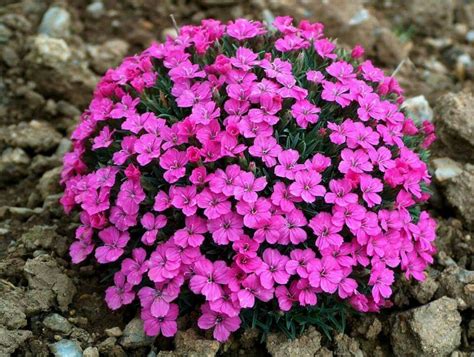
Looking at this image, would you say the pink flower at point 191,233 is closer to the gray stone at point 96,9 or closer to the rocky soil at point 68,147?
the rocky soil at point 68,147

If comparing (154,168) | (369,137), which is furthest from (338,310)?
(154,168)

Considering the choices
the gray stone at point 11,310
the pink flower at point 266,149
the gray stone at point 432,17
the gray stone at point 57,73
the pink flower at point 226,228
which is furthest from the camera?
the gray stone at point 432,17

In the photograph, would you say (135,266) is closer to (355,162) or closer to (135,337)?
(135,337)

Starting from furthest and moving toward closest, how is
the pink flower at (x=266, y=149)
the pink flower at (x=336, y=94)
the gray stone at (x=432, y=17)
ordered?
the gray stone at (x=432, y=17) → the pink flower at (x=336, y=94) → the pink flower at (x=266, y=149)

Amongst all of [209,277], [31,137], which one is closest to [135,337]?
[209,277]

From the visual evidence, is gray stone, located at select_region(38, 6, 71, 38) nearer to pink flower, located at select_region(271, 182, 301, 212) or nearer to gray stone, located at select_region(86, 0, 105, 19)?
gray stone, located at select_region(86, 0, 105, 19)

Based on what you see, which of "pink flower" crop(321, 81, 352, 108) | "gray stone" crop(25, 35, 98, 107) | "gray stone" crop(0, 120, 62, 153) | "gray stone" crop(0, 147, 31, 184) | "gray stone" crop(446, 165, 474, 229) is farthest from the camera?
"gray stone" crop(25, 35, 98, 107)

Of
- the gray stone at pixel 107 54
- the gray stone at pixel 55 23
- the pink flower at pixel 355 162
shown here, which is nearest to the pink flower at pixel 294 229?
the pink flower at pixel 355 162

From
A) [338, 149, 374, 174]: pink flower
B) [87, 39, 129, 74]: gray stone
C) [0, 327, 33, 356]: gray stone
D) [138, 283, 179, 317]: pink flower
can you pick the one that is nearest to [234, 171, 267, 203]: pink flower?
[338, 149, 374, 174]: pink flower

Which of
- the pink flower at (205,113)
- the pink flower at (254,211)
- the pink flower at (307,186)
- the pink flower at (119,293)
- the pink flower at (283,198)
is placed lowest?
the pink flower at (119,293)
